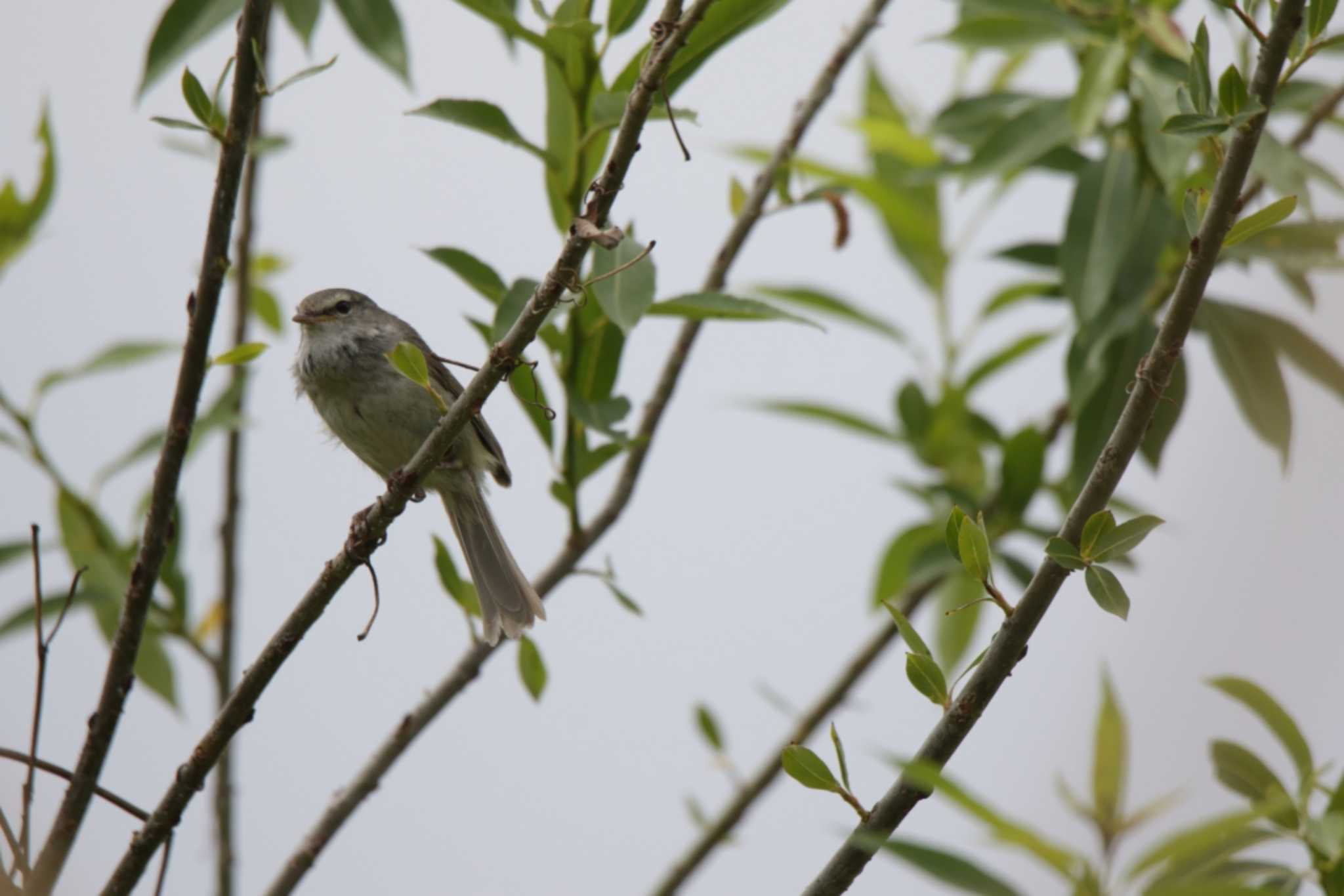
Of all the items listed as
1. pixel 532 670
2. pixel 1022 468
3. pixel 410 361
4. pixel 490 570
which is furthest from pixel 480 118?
pixel 1022 468

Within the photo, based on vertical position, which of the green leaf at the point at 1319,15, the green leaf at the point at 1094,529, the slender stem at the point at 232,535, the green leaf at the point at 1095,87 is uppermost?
the green leaf at the point at 1095,87

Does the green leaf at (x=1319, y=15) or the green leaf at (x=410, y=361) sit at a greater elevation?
the green leaf at (x=1319, y=15)

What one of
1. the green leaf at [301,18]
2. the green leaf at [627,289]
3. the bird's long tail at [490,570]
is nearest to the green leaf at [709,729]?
the bird's long tail at [490,570]

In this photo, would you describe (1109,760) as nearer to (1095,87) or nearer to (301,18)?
(1095,87)

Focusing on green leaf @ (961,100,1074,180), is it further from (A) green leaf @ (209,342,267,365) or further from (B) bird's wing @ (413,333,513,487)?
(A) green leaf @ (209,342,267,365)

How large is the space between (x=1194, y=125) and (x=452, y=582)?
2145 mm

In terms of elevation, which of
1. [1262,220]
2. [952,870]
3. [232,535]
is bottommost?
[232,535]

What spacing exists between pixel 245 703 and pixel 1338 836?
1.97 m

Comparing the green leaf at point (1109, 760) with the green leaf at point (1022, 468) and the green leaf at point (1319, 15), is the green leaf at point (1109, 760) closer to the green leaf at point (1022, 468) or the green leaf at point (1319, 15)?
the green leaf at point (1319, 15)

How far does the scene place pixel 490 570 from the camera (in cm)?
431

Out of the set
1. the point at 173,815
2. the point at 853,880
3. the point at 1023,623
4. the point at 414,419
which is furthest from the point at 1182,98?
the point at 414,419

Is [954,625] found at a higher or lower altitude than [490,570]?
higher

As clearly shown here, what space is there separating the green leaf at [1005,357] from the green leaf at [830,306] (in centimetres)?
28

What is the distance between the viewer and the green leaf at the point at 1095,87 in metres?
3.77
